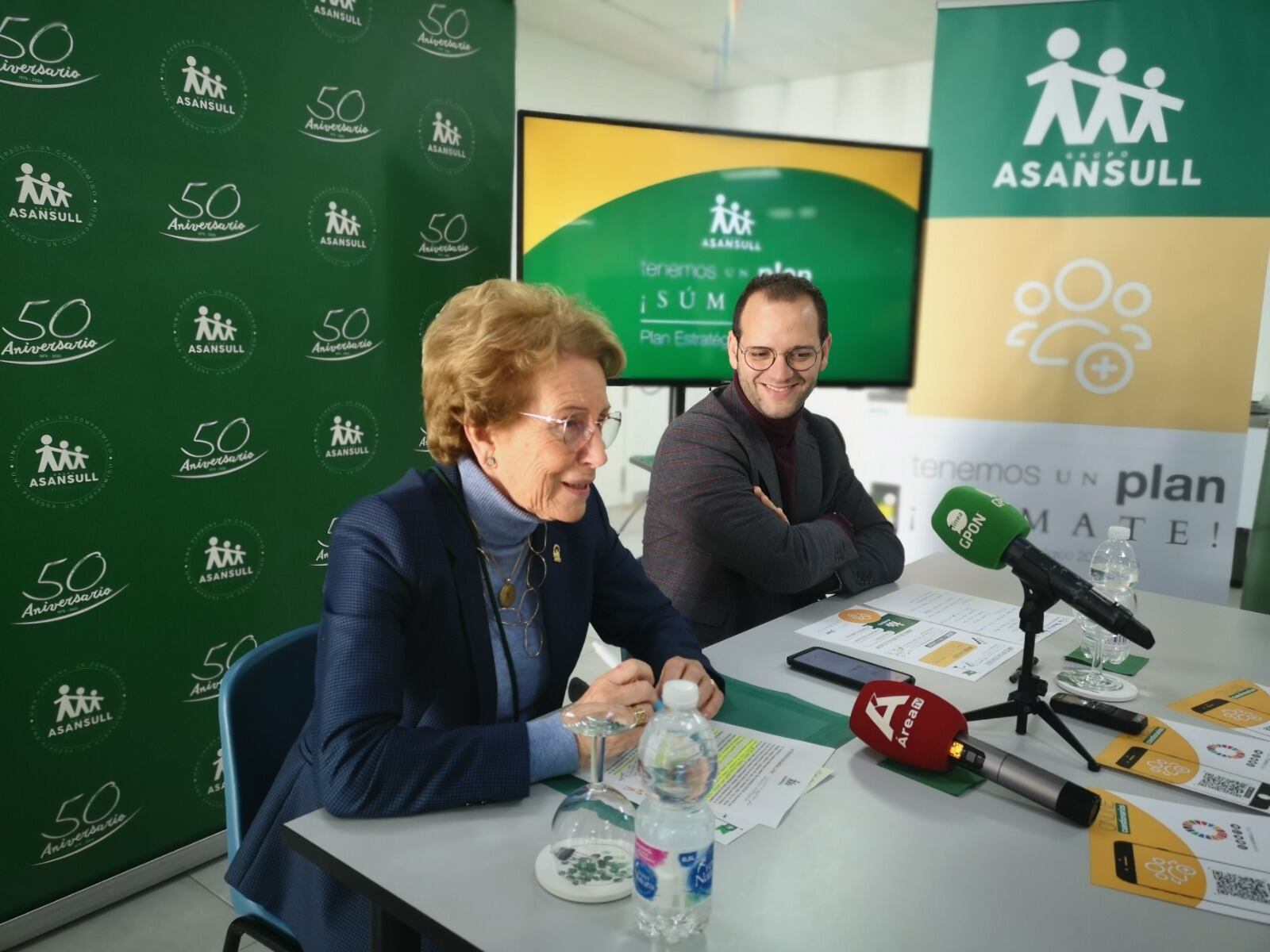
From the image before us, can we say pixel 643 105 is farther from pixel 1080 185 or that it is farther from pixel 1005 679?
pixel 1005 679

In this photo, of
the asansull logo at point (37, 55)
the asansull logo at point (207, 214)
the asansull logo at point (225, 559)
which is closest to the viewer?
the asansull logo at point (37, 55)

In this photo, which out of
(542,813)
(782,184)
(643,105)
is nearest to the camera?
(542,813)

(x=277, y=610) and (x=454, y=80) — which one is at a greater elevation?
(x=454, y=80)

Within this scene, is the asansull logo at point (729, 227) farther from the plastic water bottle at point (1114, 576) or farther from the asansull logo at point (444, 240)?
the plastic water bottle at point (1114, 576)

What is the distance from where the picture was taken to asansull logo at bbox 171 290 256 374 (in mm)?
2277

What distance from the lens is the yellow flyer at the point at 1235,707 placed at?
1502 mm

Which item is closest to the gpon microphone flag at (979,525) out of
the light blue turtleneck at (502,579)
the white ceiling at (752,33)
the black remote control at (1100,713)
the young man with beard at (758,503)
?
the black remote control at (1100,713)

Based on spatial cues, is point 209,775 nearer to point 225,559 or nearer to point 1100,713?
point 225,559

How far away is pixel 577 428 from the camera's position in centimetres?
142

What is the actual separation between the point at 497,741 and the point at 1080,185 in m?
2.94

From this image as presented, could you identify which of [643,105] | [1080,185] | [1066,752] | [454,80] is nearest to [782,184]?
[1080,185]

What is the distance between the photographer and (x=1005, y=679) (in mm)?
1650

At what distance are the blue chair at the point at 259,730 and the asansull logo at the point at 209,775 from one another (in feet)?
3.68

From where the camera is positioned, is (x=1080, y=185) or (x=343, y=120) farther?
(x=1080, y=185)
